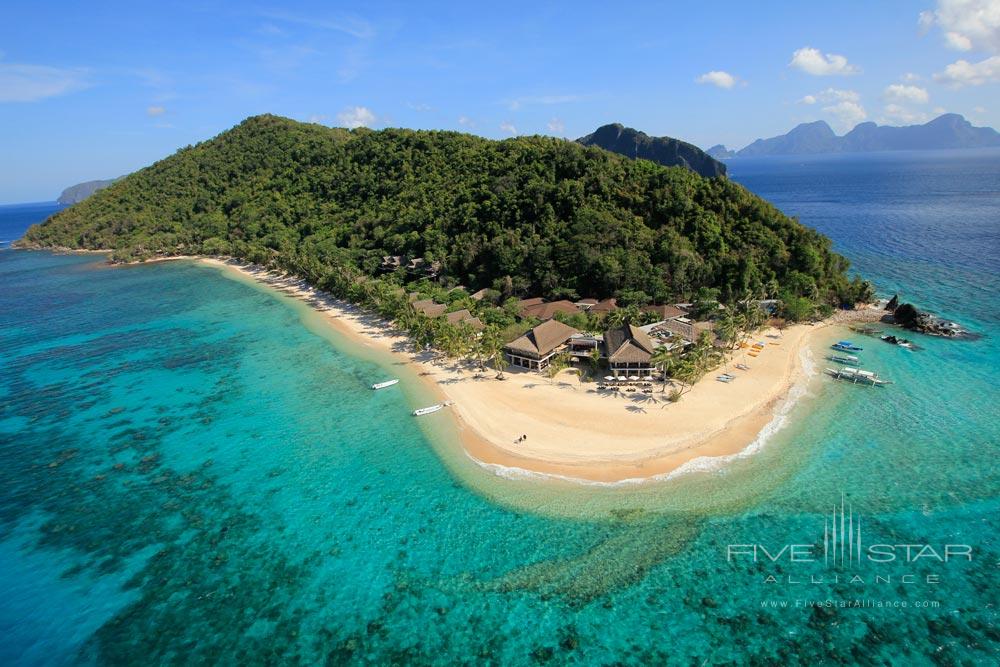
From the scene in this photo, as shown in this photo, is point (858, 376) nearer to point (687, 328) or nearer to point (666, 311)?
point (687, 328)

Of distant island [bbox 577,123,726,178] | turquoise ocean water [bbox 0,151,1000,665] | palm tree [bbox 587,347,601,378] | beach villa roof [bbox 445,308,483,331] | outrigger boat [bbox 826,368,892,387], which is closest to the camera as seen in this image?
turquoise ocean water [bbox 0,151,1000,665]

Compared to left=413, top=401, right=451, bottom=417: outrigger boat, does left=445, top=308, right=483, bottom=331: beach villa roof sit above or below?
above

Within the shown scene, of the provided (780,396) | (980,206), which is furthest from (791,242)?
(980,206)

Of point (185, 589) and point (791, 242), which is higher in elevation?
point (791, 242)

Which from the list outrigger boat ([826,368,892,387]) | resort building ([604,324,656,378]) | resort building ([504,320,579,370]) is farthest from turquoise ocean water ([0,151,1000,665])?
resort building ([604,324,656,378])

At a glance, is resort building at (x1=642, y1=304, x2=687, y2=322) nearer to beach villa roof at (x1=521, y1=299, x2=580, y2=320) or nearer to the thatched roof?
the thatched roof

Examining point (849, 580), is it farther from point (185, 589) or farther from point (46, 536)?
point (46, 536)
